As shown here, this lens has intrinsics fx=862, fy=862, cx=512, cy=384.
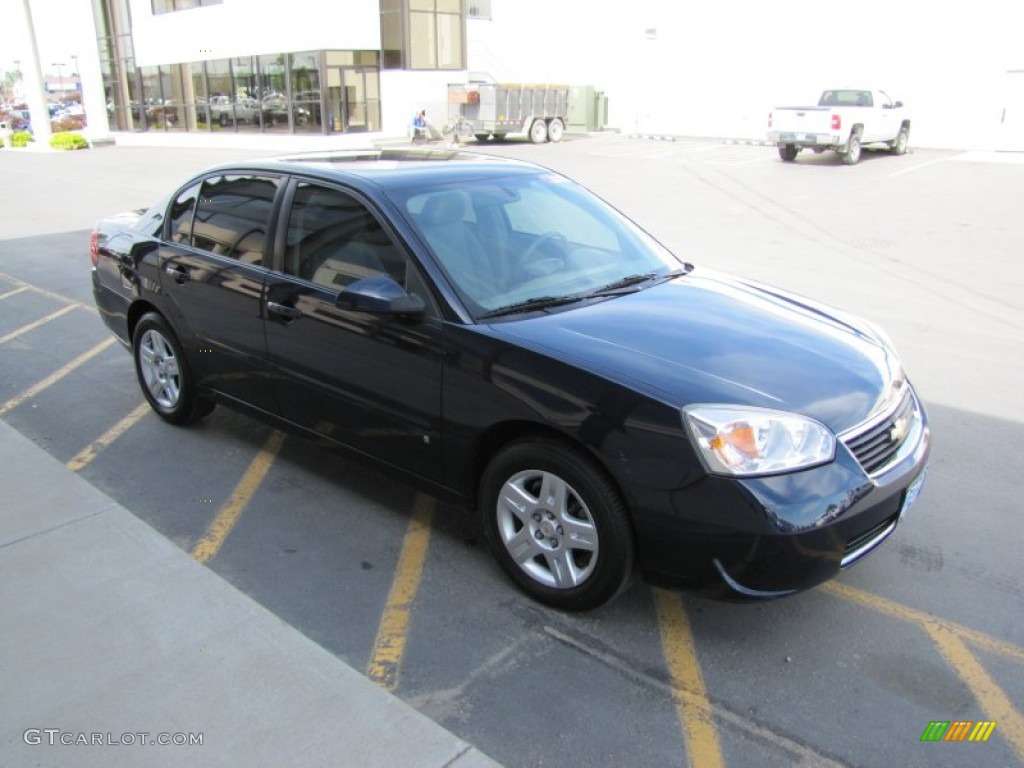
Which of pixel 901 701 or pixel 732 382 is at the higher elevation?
pixel 732 382

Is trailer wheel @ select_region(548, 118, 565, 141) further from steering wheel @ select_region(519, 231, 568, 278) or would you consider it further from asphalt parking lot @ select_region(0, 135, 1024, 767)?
steering wheel @ select_region(519, 231, 568, 278)

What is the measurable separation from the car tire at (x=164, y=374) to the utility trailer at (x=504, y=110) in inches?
1039

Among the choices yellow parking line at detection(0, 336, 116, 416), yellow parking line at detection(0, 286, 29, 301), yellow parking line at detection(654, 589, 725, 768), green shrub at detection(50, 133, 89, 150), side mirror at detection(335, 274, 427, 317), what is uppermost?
side mirror at detection(335, 274, 427, 317)

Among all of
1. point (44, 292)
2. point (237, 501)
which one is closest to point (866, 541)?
point (237, 501)

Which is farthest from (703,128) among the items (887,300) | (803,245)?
(887,300)

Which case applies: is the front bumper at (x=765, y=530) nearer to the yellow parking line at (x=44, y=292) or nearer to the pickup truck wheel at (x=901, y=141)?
the yellow parking line at (x=44, y=292)

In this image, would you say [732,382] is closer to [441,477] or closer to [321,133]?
[441,477]

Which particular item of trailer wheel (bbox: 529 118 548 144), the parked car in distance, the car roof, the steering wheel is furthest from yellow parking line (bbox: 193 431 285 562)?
the parked car in distance

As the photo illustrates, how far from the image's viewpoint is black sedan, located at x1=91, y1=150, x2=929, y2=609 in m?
3.01

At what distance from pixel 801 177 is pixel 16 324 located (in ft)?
56.1

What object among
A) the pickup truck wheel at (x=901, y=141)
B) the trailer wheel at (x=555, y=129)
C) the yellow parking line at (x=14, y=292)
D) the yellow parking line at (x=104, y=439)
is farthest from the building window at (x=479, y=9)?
the yellow parking line at (x=104, y=439)

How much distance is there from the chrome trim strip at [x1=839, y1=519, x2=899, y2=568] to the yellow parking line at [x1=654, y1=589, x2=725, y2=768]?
2.16 ft

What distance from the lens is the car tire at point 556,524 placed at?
125 inches

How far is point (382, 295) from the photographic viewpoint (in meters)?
3.58
